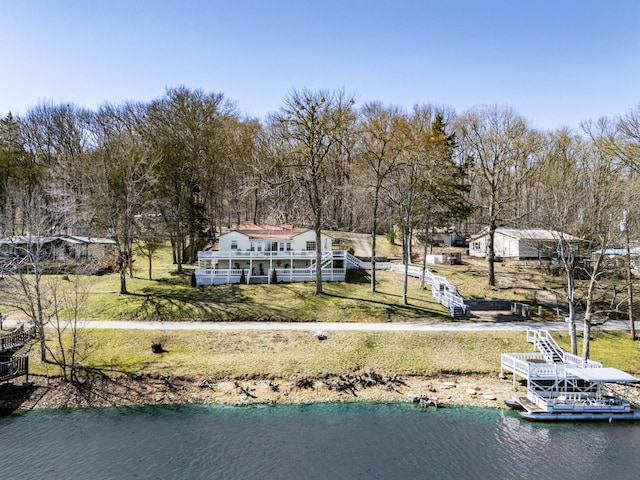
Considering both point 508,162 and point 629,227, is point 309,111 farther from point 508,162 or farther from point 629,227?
point 629,227

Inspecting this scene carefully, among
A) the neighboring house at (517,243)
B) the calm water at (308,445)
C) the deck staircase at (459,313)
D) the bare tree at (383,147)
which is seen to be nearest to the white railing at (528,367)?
the calm water at (308,445)

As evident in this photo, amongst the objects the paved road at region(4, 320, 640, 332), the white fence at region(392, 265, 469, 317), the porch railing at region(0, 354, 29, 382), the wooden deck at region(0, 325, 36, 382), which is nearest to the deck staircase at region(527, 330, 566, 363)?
the paved road at region(4, 320, 640, 332)

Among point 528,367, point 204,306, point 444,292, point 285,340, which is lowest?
point 528,367

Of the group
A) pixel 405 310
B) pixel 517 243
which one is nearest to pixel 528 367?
pixel 405 310

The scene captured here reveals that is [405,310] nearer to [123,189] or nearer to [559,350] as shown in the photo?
[559,350]

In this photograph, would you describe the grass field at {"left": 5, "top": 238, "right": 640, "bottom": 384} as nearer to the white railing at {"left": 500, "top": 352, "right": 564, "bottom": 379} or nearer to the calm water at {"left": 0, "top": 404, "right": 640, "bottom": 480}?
the white railing at {"left": 500, "top": 352, "right": 564, "bottom": 379}

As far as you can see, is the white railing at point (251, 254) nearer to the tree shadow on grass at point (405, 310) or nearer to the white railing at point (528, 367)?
the tree shadow on grass at point (405, 310)
